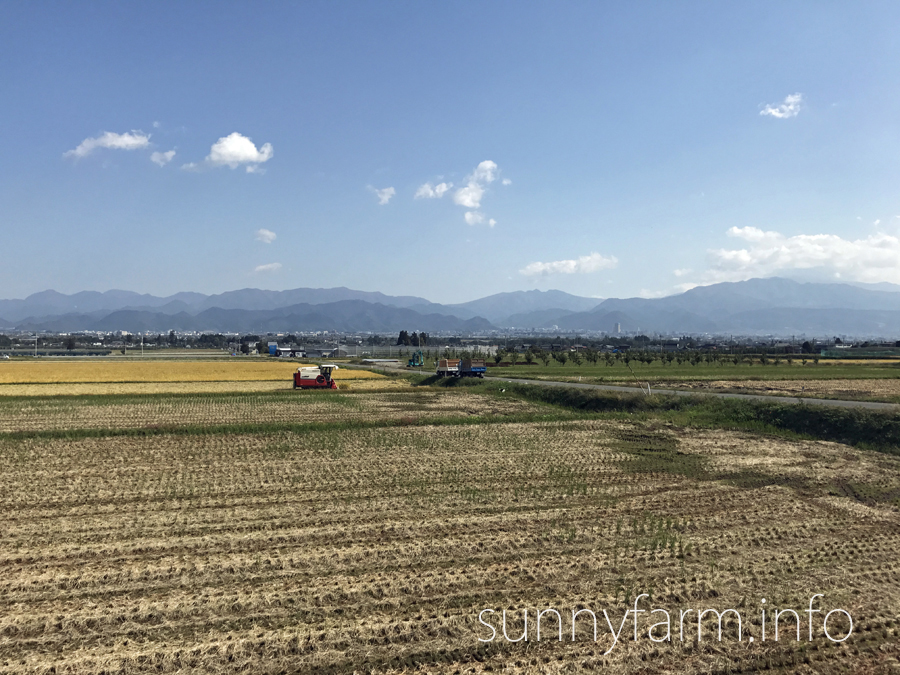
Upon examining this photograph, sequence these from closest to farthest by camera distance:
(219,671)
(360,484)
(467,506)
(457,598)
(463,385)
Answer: (219,671), (457,598), (467,506), (360,484), (463,385)

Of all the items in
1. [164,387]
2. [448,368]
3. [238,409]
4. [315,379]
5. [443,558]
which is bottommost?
[164,387]

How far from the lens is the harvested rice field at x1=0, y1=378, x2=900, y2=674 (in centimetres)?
699

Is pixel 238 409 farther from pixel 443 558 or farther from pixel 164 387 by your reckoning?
pixel 443 558

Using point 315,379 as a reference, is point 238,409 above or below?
below

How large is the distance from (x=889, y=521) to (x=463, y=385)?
35262 millimetres

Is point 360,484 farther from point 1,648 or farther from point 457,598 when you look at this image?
point 1,648

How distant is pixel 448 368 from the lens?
50.3 meters

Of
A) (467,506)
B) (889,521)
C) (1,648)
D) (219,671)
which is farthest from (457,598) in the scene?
(889,521)

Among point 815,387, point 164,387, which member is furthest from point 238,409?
point 815,387

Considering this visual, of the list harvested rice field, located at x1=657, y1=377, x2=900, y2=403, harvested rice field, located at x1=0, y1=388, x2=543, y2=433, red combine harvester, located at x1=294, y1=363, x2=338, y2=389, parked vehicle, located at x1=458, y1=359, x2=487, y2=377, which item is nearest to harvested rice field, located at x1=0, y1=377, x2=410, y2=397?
red combine harvester, located at x1=294, y1=363, x2=338, y2=389

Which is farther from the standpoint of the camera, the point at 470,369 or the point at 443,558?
the point at 470,369

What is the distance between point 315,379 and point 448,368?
12254 millimetres

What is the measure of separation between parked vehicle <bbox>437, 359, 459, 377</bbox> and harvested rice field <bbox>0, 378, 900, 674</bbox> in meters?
30.0

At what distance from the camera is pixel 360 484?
14.8m
